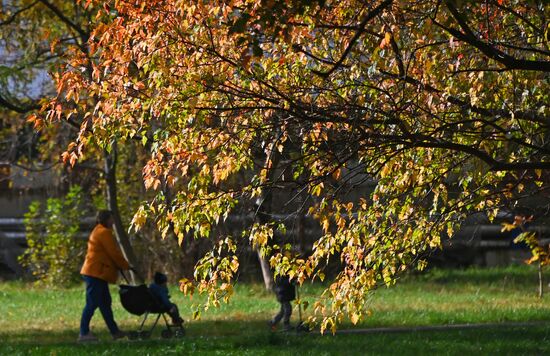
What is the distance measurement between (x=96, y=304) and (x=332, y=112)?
23.6 feet

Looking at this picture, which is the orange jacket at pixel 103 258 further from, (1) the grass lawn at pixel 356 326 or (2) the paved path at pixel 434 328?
(2) the paved path at pixel 434 328

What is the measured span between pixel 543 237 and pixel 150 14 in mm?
14449

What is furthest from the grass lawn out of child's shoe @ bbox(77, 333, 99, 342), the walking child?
the walking child

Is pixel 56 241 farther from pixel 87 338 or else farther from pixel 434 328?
pixel 434 328

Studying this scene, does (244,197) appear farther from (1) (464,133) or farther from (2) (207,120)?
(1) (464,133)

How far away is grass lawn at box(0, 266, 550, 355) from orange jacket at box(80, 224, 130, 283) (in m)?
0.85

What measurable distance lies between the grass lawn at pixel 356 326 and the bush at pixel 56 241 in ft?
1.88

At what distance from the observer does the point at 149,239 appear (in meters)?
23.4

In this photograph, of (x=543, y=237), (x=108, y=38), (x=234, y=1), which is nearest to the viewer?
(x=234, y=1)

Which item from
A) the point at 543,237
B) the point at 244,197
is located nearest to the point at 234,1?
the point at 244,197

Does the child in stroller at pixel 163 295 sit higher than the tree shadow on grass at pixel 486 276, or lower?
lower

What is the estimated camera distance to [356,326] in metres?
15.2

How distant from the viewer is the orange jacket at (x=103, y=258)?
14535 mm

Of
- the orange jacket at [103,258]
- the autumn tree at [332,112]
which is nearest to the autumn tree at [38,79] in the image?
the orange jacket at [103,258]
